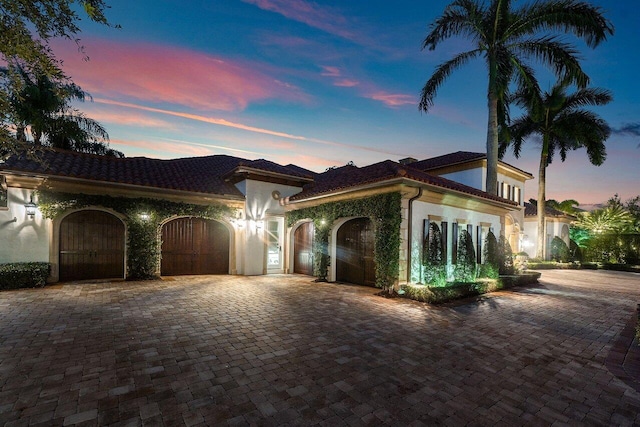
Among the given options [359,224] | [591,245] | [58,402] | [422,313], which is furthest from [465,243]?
[591,245]

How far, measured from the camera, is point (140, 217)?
11.2m

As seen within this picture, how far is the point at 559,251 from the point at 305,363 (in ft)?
82.3

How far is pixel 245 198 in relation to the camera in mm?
13258

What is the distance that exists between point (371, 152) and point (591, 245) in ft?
63.3

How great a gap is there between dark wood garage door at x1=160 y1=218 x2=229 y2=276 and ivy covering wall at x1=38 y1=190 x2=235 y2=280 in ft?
1.83

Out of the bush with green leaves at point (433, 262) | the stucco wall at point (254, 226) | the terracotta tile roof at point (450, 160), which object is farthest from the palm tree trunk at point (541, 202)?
the stucco wall at point (254, 226)

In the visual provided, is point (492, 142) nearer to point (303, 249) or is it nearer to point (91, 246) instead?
point (303, 249)

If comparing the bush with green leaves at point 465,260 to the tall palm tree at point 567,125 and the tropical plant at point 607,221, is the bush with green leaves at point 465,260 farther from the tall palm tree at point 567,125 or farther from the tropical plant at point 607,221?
the tropical plant at point 607,221

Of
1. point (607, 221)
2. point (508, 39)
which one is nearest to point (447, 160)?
point (508, 39)

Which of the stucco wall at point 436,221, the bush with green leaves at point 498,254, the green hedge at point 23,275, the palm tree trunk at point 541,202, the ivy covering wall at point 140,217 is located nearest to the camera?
the green hedge at point 23,275

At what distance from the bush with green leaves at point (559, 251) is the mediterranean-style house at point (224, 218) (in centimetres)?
1180

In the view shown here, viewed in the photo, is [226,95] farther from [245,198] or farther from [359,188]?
[359,188]

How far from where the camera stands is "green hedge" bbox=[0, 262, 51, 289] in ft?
28.4

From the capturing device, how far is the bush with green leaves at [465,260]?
35.4 ft
